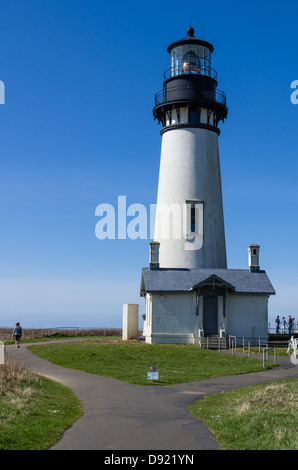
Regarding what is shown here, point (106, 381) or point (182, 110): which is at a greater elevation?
point (182, 110)

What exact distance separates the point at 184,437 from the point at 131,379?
30.4 feet

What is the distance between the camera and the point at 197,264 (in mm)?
37688

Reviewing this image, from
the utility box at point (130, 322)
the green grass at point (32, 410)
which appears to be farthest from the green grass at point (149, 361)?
the utility box at point (130, 322)

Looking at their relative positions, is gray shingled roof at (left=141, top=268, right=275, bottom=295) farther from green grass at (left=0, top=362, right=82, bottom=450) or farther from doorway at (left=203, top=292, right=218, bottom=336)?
green grass at (left=0, top=362, right=82, bottom=450)

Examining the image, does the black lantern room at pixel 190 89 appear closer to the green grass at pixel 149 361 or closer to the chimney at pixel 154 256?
the chimney at pixel 154 256

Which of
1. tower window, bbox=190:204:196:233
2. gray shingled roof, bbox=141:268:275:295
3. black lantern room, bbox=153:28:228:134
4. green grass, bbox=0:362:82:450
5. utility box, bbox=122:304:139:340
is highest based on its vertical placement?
black lantern room, bbox=153:28:228:134

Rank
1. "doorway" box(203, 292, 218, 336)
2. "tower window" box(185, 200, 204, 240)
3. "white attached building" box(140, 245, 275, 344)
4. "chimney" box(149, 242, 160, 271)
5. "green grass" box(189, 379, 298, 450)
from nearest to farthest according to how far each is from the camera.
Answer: "green grass" box(189, 379, 298, 450)
"white attached building" box(140, 245, 275, 344)
"doorway" box(203, 292, 218, 336)
"chimney" box(149, 242, 160, 271)
"tower window" box(185, 200, 204, 240)

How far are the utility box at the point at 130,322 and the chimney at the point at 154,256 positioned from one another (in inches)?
154

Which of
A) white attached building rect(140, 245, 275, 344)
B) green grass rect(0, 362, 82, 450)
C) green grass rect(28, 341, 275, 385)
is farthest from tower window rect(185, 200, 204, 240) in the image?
green grass rect(0, 362, 82, 450)

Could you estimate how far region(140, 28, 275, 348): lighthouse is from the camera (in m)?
34.3

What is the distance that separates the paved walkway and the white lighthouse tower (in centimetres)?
1622

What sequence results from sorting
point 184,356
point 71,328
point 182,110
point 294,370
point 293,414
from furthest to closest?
point 71,328 < point 182,110 < point 184,356 < point 294,370 < point 293,414
